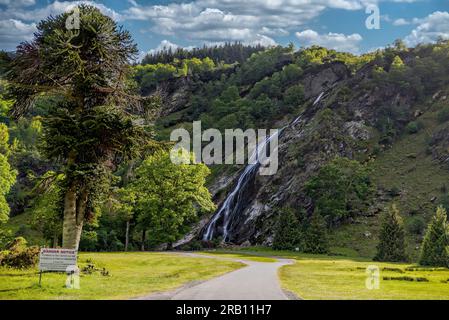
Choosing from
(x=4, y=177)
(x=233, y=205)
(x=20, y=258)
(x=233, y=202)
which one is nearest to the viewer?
(x=20, y=258)

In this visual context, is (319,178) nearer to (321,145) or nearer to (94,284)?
(321,145)

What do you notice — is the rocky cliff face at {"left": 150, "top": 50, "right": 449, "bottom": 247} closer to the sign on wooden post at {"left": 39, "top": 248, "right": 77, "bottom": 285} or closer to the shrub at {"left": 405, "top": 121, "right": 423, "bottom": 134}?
the shrub at {"left": 405, "top": 121, "right": 423, "bottom": 134}

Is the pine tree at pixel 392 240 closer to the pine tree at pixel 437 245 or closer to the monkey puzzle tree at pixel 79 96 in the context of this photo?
the pine tree at pixel 437 245

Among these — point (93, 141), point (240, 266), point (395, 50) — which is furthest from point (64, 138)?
point (395, 50)

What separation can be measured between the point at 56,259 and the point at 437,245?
40618 millimetres

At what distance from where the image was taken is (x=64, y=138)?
28.6 metres

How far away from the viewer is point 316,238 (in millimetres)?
67562

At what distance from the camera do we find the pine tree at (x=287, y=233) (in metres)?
71.1

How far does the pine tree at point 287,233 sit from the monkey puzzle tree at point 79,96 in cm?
4375

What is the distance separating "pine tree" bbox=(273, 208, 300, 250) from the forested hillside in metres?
0.15

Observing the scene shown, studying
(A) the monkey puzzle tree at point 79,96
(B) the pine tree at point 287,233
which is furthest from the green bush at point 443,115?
(A) the monkey puzzle tree at point 79,96

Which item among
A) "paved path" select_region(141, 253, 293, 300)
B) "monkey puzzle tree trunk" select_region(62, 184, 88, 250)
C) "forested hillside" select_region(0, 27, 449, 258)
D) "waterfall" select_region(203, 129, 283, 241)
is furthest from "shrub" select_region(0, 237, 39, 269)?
"waterfall" select_region(203, 129, 283, 241)

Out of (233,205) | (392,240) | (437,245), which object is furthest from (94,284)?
(233,205)
